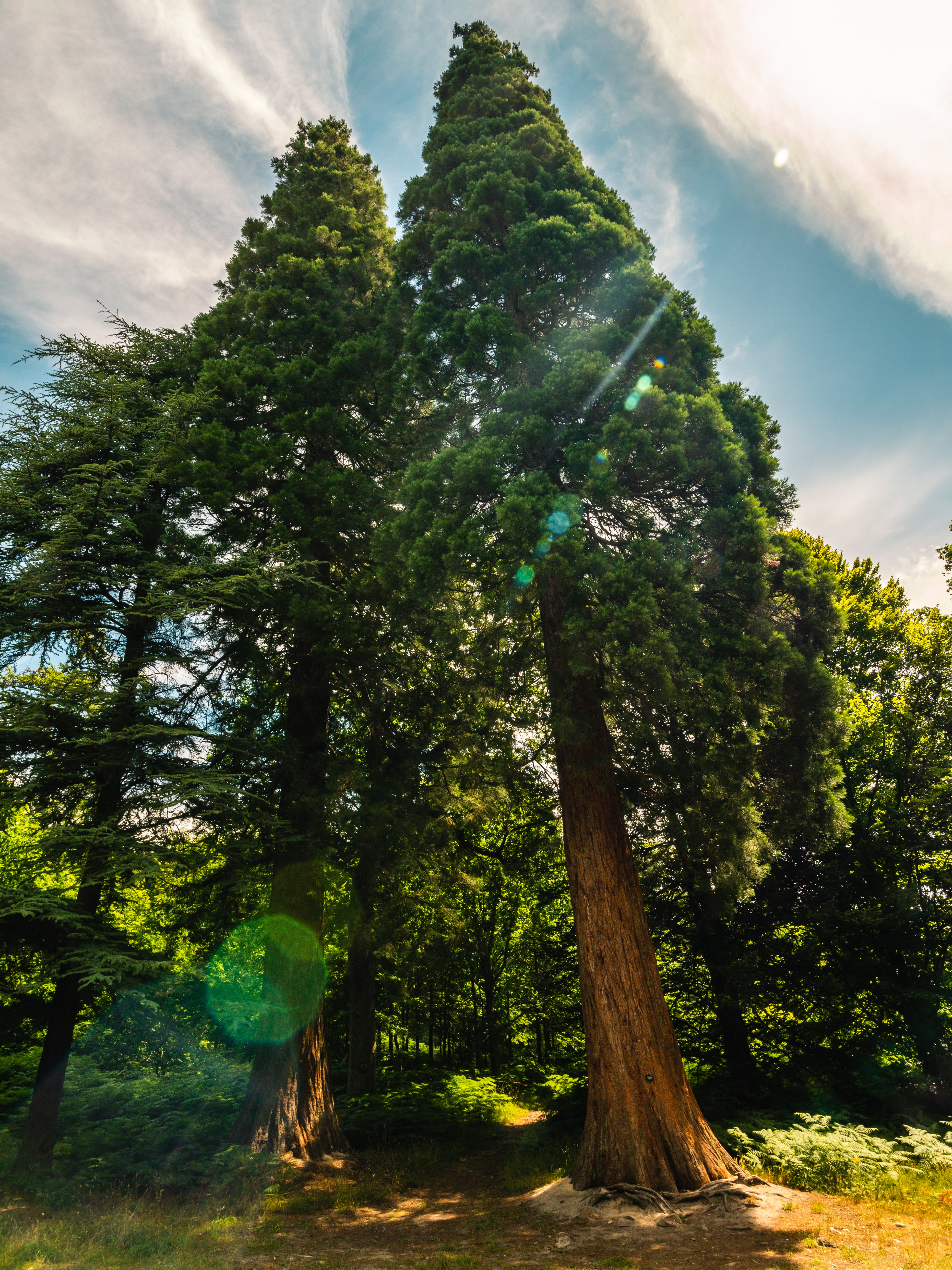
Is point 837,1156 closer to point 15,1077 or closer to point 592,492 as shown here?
point 592,492

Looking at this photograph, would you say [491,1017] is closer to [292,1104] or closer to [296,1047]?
[292,1104]

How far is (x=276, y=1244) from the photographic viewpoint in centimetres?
597

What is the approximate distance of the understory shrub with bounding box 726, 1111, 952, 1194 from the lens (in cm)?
670

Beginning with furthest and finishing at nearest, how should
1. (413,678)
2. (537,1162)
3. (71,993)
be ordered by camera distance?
(413,678), (537,1162), (71,993)

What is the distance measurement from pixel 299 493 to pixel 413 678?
3330mm

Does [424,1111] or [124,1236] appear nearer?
[124,1236]

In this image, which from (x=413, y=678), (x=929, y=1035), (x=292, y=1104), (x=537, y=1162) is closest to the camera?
(x=292, y=1104)

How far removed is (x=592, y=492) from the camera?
7184 mm

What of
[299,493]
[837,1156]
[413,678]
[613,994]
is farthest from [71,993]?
[837,1156]

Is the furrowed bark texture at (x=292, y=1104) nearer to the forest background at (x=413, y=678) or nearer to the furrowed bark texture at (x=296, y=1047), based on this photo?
the furrowed bark texture at (x=296, y=1047)

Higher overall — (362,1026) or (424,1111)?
(362,1026)

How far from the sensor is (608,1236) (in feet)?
18.8

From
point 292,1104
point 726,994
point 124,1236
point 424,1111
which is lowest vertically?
point 424,1111

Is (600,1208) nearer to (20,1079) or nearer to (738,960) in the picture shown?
(738,960)
